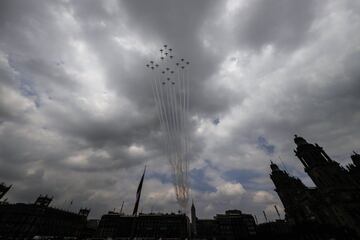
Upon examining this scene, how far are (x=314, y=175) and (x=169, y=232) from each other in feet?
296

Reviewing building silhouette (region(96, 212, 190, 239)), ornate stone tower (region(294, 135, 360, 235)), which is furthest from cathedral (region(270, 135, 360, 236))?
building silhouette (region(96, 212, 190, 239))

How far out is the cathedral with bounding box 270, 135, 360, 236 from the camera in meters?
46.5

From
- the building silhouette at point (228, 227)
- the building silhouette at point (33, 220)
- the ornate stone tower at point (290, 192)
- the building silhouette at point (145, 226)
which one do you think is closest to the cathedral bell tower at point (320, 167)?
the ornate stone tower at point (290, 192)

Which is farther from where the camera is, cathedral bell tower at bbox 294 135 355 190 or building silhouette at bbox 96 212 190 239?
building silhouette at bbox 96 212 190 239

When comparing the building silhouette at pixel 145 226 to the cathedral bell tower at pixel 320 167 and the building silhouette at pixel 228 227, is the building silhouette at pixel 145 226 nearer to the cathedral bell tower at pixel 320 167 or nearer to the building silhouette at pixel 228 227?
the building silhouette at pixel 228 227

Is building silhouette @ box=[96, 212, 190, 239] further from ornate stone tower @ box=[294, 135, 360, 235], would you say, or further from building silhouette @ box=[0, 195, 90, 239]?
ornate stone tower @ box=[294, 135, 360, 235]

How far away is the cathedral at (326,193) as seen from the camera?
46.5 meters

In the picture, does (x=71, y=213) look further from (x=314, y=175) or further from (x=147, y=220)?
(x=314, y=175)

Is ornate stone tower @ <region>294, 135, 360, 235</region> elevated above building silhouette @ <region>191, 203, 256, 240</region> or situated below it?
below

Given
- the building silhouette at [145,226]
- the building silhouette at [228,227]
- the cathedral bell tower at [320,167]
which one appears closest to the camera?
the cathedral bell tower at [320,167]

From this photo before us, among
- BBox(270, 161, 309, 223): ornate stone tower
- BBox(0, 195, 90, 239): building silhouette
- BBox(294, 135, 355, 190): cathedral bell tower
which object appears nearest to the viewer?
BBox(294, 135, 355, 190): cathedral bell tower

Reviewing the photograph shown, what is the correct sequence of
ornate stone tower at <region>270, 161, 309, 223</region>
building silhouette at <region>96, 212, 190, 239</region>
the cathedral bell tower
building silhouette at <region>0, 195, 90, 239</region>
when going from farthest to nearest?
building silhouette at <region>96, 212, 190, 239</region>
building silhouette at <region>0, 195, 90, 239</region>
ornate stone tower at <region>270, 161, 309, 223</region>
the cathedral bell tower

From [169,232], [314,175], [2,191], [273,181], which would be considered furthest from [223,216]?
[2,191]

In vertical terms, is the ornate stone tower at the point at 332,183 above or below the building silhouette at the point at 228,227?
below
